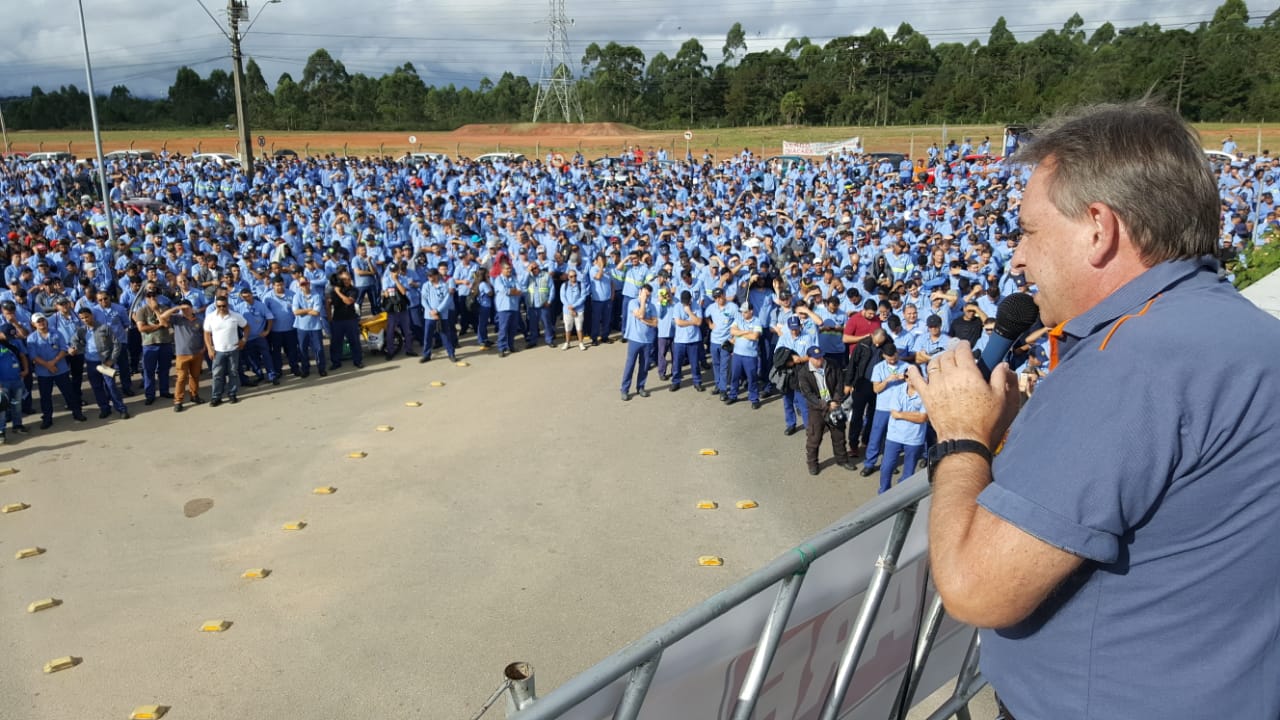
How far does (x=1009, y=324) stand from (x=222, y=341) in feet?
37.4

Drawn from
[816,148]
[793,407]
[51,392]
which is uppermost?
[816,148]

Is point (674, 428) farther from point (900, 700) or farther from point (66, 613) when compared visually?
point (900, 700)

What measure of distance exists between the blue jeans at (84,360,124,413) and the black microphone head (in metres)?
11.8

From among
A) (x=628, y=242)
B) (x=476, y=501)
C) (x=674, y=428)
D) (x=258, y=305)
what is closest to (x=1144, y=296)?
(x=476, y=501)

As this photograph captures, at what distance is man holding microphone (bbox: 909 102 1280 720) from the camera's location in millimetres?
1090

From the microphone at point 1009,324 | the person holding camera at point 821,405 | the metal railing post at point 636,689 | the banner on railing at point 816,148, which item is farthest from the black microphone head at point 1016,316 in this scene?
the banner on railing at point 816,148

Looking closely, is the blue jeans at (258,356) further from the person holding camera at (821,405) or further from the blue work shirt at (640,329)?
the person holding camera at (821,405)

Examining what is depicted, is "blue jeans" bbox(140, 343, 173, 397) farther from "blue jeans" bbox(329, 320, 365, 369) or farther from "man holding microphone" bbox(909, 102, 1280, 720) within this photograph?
"man holding microphone" bbox(909, 102, 1280, 720)

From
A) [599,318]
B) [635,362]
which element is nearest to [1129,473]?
[635,362]

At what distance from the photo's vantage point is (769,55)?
233ft

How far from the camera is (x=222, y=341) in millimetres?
11250

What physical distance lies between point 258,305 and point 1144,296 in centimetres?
1288

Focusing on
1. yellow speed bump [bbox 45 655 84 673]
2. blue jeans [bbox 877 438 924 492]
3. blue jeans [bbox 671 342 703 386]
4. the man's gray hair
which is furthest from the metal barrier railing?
blue jeans [bbox 671 342 703 386]

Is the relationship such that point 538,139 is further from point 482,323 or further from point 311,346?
point 311,346
